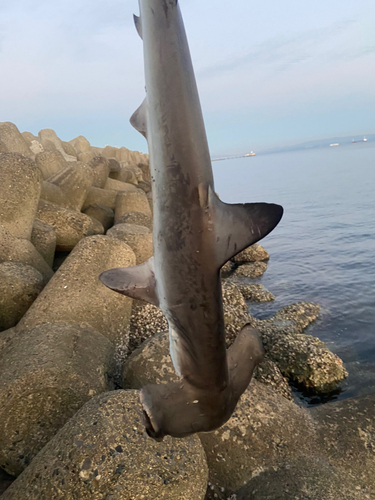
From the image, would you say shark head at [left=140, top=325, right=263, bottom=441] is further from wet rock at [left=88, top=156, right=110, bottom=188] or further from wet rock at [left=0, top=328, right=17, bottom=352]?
wet rock at [left=88, top=156, right=110, bottom=188]

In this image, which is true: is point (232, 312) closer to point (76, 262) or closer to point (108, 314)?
point (108, 314)

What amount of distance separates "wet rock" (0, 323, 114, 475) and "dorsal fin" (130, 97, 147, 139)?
204cm

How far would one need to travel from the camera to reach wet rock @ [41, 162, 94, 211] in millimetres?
7061

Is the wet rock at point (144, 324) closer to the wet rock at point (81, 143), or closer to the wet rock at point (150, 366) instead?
the wet rock at point (150, 366)

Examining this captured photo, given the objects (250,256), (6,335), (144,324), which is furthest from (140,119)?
(250,256)

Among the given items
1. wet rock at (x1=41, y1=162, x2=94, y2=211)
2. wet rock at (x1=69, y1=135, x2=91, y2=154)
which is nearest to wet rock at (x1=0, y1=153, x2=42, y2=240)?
wet rock at (x1=41, y1=162, x2=94, y2=211)

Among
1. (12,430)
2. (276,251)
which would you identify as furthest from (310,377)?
(276,251)

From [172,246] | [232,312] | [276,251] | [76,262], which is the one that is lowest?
[276,251]

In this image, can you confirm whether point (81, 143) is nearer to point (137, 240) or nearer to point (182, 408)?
point (137, 240)

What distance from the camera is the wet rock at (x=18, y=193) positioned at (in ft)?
15.9

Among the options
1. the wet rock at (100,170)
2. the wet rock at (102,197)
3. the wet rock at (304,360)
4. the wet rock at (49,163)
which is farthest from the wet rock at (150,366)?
the wet rock at (100,170)

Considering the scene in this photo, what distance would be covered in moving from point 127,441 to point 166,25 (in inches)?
87.5

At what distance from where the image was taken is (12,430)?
2.61 metres

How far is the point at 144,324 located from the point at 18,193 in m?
2.50
